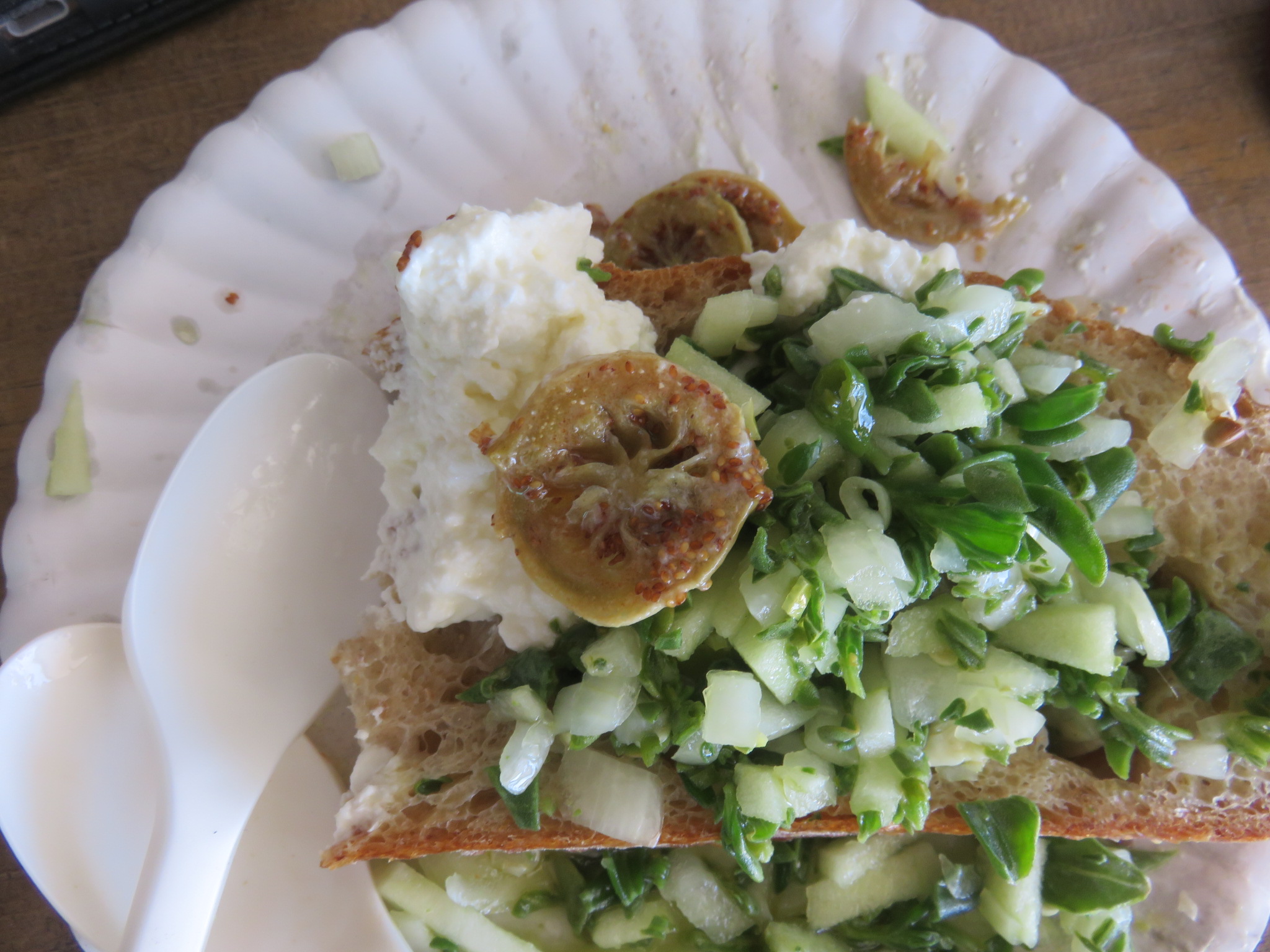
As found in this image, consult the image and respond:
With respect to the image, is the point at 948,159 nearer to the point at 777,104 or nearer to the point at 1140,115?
the point at 777,104

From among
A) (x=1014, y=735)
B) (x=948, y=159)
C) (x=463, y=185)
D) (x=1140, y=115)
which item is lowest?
(x=1014, y=735)

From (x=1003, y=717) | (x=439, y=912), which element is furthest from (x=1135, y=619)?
(x=439, y=912)

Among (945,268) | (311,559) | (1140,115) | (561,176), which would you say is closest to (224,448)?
(311,559)

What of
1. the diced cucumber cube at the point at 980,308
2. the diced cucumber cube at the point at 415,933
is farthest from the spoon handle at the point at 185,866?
the diced cucumber cube at the point at 980,308

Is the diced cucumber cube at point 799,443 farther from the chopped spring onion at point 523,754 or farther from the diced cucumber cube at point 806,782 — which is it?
the chopped spring onion at point 523,754

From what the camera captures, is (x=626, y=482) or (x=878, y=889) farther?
(x=878, y=889)

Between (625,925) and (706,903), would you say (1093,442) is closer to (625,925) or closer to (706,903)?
(706,903)

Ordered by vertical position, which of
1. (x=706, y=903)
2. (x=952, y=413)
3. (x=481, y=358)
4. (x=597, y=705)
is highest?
(x=481, y=358)

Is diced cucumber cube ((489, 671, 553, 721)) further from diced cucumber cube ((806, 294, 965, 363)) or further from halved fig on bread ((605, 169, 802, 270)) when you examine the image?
halved fig on bread ((605, 169, 802, 270))
